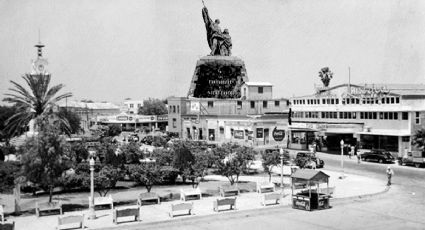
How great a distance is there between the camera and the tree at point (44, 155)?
79.4 ft

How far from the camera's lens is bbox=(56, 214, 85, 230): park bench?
69.9 ft

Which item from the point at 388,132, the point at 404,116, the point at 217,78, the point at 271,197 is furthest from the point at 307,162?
the point at 217,78

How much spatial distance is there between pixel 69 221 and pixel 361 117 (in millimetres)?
43779

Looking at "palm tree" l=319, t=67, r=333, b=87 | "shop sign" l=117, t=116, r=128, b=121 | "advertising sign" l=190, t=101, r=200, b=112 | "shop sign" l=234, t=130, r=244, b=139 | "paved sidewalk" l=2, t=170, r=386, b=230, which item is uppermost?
"palm tree" l=319, t=67, r=333, b=87

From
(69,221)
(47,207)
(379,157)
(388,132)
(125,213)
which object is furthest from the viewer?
(388,132)

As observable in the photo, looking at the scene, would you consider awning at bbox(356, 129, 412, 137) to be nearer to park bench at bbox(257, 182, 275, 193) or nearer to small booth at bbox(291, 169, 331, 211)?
park bench at bbox(257, 182, 275, 193)

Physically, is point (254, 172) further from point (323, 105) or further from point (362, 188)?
point (323, 105)

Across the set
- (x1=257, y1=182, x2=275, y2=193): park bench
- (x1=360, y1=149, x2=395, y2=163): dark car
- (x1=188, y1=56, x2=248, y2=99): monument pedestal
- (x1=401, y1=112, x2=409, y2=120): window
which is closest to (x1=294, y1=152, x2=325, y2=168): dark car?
(x1=360, y1=149, x2=395, y2=163): dark car

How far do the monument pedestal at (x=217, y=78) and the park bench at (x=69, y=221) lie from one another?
8587 centimetres

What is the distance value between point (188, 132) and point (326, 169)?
4623 cm

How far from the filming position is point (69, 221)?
21.4m

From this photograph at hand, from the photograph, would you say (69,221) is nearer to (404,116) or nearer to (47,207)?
(47,207)

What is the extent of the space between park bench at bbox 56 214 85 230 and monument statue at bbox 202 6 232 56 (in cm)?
9307

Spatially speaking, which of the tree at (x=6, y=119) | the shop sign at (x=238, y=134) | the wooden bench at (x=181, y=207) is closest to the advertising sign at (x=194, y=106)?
the shop sign at (x=238, y=134)
